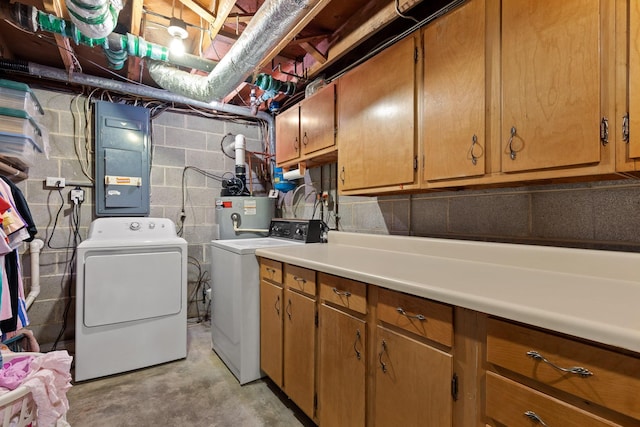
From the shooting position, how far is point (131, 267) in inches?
A: 89.1

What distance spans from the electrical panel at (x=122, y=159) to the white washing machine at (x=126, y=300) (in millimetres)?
265

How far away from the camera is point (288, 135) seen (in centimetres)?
261

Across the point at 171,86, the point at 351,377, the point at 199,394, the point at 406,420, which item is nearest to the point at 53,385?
the point at 199,394

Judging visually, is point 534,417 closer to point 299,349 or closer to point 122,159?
point 299,349

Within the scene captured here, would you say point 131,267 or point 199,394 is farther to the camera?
point 131,267

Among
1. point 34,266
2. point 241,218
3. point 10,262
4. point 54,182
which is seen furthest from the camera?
point 241,218

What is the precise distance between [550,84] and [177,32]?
2.08 metres

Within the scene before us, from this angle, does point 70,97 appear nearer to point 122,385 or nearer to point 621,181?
point 122,385

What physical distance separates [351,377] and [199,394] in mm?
1239

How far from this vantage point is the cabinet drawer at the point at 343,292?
4.20 feet

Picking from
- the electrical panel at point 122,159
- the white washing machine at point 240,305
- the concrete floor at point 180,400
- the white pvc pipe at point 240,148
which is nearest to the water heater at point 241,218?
the white pvc pipe at point 240,148

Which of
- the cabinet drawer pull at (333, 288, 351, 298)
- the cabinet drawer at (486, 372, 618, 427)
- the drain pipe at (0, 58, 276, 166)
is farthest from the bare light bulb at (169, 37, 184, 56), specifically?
the cabinet drawer at (486, 372, 618, 427)

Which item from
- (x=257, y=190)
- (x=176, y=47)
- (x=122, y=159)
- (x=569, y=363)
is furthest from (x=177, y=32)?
(x=569, y=363)

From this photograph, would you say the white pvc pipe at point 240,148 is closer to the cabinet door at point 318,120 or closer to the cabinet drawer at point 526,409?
the cabinet door at point 318,120
